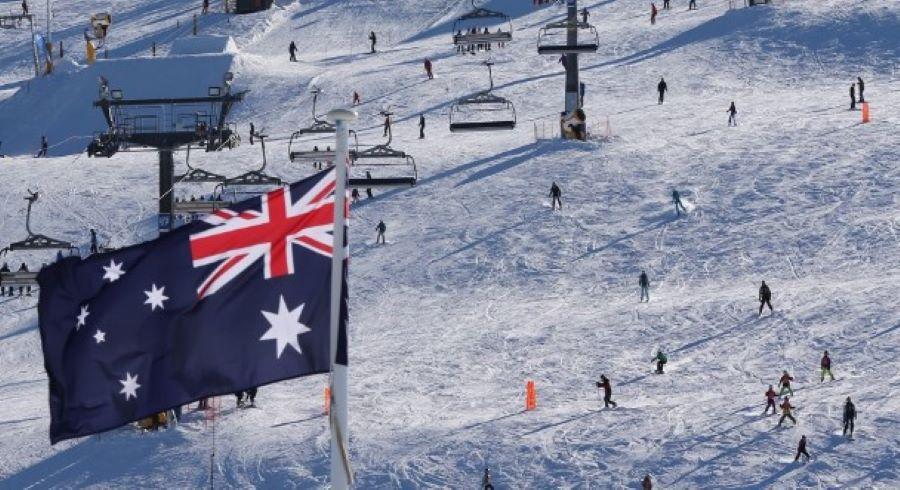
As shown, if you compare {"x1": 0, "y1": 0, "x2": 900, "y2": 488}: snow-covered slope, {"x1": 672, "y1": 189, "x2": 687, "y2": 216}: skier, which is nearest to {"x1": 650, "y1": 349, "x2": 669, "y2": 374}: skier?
{"x1": 0, "y1": 0, "x2": 900, "y2": 488}: snow-covered slope

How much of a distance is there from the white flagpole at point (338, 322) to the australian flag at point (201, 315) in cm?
76

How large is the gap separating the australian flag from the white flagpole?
2.49ft

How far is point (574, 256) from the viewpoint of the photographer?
58.4m

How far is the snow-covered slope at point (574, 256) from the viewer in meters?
43.4

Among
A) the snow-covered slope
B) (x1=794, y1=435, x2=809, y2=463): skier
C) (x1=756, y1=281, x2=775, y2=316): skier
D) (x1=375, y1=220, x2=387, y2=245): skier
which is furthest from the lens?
(x1=375, y1=220, x2=387, y2=245): skier

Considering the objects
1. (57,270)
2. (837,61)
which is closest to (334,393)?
(57,270)

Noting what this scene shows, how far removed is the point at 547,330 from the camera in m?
51.8

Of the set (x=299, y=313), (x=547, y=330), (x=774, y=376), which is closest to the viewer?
(x=299, y=313)

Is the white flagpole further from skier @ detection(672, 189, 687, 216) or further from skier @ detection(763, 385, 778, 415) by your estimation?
skier @ detection(672, 189, 687, 216)

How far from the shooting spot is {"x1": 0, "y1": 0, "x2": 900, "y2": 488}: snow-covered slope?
4344 centimetres

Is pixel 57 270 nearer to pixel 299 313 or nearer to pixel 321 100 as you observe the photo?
pixel 299 313

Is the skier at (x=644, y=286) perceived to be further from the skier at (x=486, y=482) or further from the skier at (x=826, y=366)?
the skier at (x=486, y=482)

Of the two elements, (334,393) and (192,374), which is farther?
(192,374)

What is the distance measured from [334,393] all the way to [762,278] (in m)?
41.2
